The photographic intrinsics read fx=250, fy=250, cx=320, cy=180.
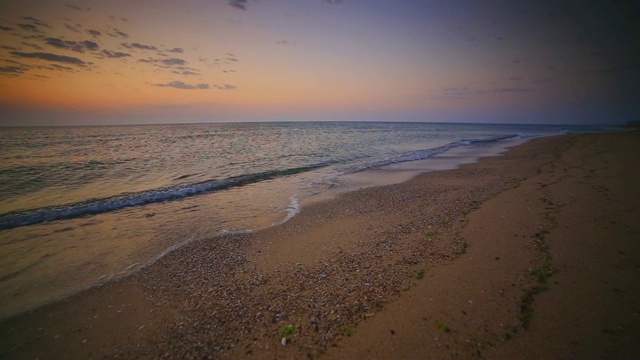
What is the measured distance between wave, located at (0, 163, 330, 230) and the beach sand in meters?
7.51

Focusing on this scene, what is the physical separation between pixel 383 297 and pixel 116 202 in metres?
14.5

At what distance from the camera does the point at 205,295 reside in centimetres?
554

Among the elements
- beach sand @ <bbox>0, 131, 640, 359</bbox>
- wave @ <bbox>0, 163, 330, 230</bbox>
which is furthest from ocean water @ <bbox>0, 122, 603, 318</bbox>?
beach sand @ <bbox>0, 131, 640, 359</bbox>

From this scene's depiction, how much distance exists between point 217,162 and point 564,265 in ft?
82.4

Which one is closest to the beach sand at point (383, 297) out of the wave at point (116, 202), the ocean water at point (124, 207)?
the ocean water at point (124, 207)

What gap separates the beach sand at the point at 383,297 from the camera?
12.9 ft

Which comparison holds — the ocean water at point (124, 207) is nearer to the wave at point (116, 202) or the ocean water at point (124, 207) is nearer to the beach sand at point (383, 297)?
the wave at point (116, 202)

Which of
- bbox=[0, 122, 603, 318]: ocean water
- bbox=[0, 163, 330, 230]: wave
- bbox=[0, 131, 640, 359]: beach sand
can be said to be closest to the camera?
bbox=[0, 131, 640, 359]: beach sand

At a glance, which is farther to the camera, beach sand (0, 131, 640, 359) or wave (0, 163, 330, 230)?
wave (0, 163, 330, 230)

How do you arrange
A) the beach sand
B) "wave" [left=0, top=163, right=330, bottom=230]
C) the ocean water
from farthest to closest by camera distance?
"wave" [left=0, top=163, right=330, bottom=230] → the ocean water → the beach sand

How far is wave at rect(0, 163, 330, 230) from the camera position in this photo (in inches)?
429

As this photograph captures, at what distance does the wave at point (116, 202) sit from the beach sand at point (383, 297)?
24.6 feet

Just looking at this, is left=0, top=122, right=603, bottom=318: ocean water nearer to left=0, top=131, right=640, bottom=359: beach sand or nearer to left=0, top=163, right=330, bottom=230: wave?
left=0, top=163, right=330, bottom=230: wave

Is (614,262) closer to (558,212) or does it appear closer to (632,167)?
(558,212)
